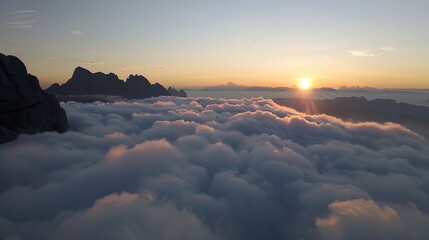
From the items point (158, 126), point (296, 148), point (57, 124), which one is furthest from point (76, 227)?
point (296, 148)

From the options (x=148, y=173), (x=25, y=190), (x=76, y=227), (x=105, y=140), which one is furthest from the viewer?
Result: (x=105, y=140)

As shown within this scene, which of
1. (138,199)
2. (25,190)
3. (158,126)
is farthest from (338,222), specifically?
(158,126)

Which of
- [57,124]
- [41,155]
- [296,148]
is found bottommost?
[296,148]

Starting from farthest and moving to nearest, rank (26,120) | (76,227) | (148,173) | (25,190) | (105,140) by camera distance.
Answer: (105,140) → (148,173) → (26,120) → (25,190) → (76,227)

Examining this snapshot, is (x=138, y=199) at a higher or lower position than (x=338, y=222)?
higher

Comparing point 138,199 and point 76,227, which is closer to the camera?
point 76,227

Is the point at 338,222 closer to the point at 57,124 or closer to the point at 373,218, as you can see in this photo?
the point at 373,218
